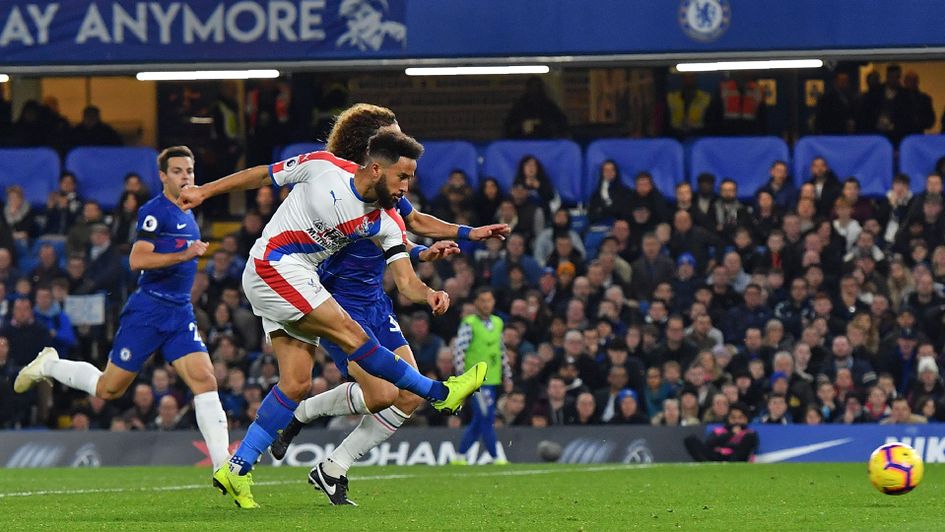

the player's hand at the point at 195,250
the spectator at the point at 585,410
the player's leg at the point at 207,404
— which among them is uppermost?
the player's hand at the point at 195,250

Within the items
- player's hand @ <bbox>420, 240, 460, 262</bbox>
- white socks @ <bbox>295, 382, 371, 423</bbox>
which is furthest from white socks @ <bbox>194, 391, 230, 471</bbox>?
player's hand @ <bbox>420, 240, 460, 262</bbox>

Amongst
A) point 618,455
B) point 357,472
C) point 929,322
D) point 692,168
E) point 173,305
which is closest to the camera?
point 173,305

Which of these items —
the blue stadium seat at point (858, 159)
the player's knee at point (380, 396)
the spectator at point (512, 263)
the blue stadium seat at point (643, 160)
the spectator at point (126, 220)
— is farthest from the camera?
the blue stadium seat at point (643, 160)

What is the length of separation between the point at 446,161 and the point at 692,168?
10.2 ft

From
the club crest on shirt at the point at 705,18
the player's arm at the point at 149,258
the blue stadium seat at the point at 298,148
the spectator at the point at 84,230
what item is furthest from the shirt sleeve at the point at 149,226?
the club crest on shirt at the point at 705,18

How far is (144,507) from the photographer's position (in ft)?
34.5

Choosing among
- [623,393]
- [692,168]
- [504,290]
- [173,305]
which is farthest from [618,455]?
[173,305]

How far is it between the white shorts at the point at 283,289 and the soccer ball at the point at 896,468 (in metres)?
3.53

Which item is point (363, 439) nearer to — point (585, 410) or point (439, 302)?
point (439, 302)

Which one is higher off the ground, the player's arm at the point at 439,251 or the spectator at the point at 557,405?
the player's arm at the point at 439,251

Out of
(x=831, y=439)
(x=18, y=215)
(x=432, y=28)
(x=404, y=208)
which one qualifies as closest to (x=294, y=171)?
(x=404, y=208)

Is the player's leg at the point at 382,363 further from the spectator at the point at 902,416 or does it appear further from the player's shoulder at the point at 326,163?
the spectator at the point at 902,416

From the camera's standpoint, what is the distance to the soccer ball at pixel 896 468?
10.5m

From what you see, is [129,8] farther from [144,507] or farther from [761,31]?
[144,507]
